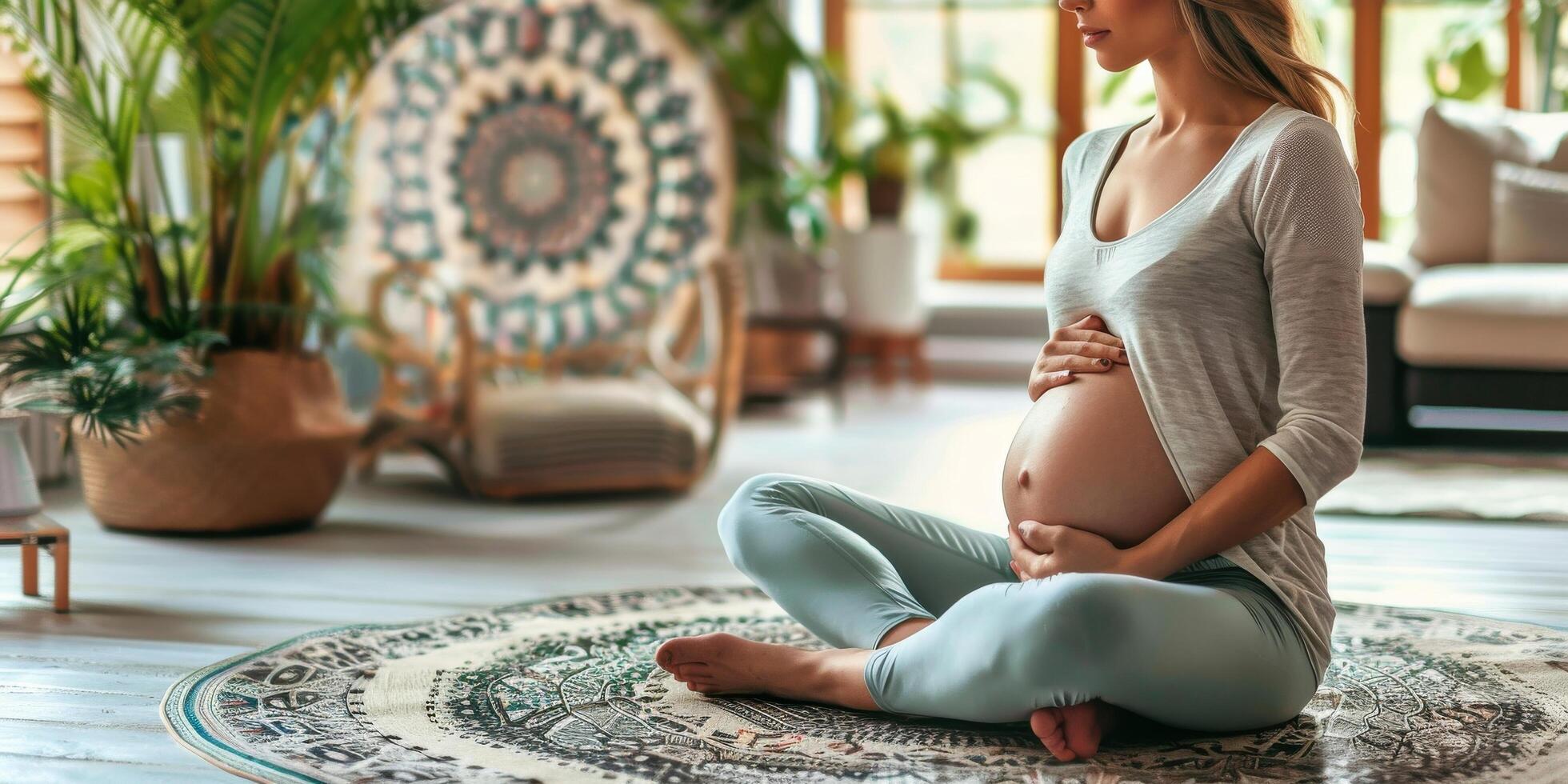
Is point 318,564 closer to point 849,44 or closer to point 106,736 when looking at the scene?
point 106,736

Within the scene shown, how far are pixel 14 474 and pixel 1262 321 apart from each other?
1712 mm

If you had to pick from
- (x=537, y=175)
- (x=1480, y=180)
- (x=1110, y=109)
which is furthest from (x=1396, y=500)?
(x=1110, y=109)

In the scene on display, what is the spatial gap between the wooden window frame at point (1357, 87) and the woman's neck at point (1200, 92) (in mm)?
4305

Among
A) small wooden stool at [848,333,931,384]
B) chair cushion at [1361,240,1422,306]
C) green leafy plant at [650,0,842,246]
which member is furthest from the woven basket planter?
small wooden stool at [848,333,931,384]

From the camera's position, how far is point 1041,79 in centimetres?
654

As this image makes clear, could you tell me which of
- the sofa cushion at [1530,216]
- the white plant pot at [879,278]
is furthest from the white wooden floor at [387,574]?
the white plant pot at [879,278]

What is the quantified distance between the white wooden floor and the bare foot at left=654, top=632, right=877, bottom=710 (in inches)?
19.3

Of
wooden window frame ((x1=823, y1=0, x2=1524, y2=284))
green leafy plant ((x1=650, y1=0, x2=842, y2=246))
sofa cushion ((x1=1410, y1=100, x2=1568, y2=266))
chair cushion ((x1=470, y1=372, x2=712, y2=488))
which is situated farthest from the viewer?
wooden window frame ((x1=823, y1=0, x2=1524, y2=284))

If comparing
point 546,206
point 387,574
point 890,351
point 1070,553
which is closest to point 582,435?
point 546,206

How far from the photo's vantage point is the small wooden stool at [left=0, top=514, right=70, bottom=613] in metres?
2.17

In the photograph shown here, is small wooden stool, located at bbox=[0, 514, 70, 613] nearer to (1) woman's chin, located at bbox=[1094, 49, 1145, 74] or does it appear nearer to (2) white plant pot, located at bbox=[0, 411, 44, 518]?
(2) white plant pot, located at bbox=[0, 411, 44, 518]

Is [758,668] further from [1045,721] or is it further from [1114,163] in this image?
[1114,163]

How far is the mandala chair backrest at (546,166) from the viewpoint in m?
3.81

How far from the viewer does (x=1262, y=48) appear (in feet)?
4.93
